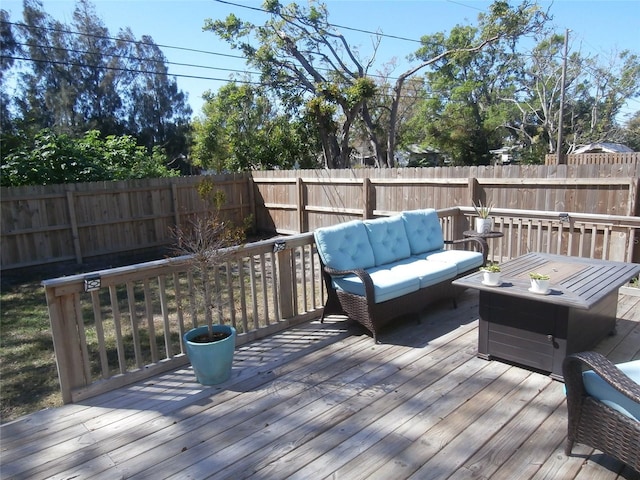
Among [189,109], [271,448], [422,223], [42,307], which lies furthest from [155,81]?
[271,448]

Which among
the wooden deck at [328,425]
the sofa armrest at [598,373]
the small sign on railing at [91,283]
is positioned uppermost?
the small sign on railing at [91,283]

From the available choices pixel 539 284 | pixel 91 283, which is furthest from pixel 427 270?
pixel 91 283

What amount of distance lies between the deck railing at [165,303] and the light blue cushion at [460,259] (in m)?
1.09

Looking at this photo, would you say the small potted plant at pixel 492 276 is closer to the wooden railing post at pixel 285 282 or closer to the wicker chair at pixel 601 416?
the wicker chair at pixel 601 416

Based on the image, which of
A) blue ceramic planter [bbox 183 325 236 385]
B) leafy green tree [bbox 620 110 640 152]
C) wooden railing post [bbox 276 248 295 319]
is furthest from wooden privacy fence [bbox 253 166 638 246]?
leafy green tree [bbox 620 110 640 152]

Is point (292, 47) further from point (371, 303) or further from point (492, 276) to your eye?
point (492, 276)

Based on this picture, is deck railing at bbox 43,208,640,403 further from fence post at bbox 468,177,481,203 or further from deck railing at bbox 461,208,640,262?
fence post at bbox 468,177,481,203

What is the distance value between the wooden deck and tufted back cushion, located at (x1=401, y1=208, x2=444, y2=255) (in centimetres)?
137

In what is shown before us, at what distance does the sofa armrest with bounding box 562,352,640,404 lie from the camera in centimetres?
160

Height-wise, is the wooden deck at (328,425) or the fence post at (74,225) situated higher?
the fence post at (74,225)

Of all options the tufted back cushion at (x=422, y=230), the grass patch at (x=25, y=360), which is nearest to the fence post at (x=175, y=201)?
the grass patch at (x=25, y=360)

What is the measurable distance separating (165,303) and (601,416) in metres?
2.53

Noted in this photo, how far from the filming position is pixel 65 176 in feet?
27.5

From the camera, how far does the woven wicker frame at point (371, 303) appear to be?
10.9 feet
